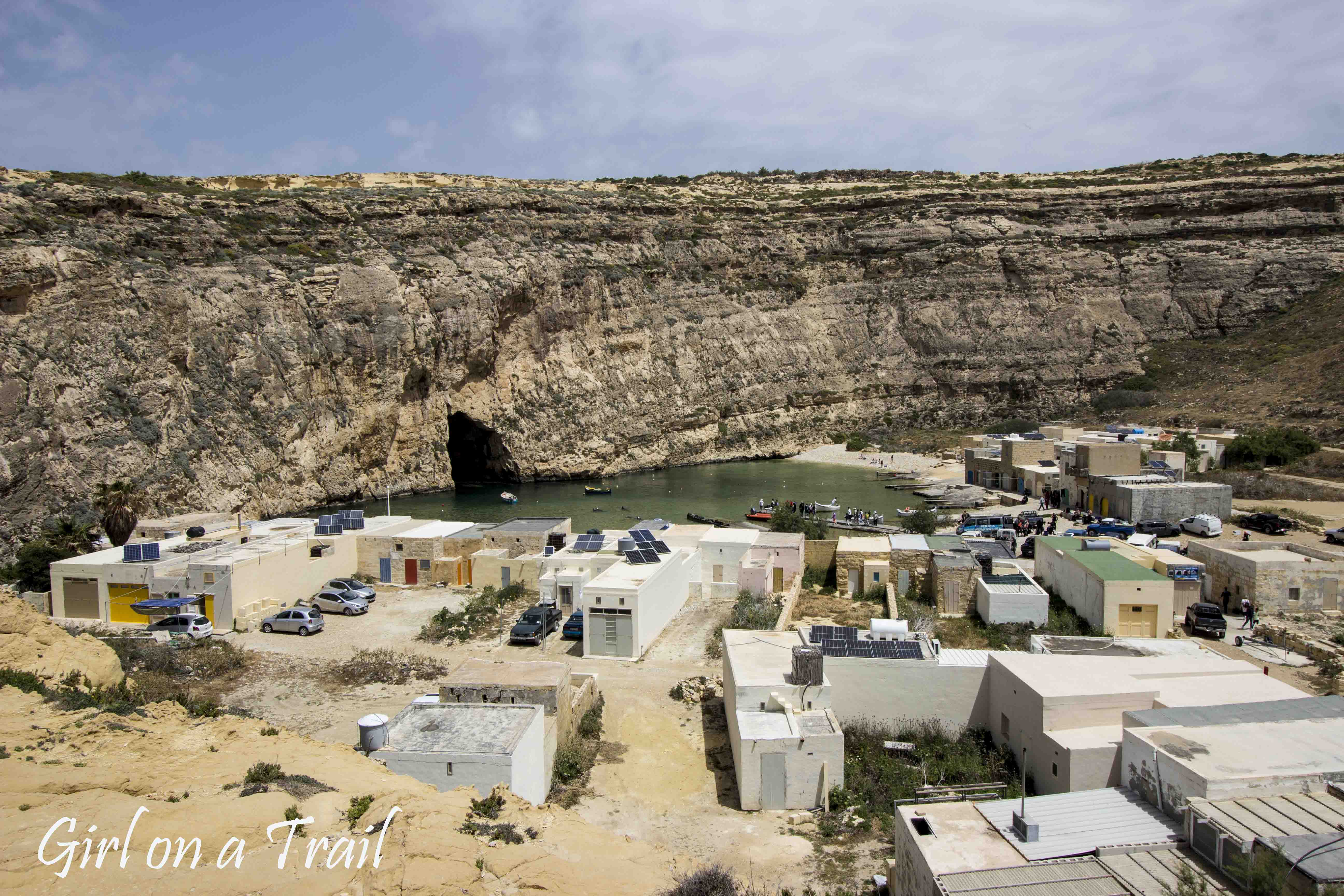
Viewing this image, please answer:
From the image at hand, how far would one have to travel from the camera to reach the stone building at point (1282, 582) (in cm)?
1909

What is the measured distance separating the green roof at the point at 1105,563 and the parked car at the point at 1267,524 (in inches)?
370

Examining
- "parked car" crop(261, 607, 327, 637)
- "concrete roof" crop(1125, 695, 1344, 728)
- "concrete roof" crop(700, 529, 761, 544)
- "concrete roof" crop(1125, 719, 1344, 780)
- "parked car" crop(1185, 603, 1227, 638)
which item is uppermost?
→ "concrete roof" crop(1125, 719, 1344, 780)

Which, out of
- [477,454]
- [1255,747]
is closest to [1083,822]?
[1255,747]

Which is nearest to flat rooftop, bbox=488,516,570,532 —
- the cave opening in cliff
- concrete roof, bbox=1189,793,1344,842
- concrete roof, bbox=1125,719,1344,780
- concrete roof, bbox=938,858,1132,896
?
concrete roof, bbox=1125,719,1344,780

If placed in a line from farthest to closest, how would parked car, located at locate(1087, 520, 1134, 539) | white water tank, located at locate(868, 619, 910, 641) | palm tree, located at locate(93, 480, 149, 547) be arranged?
palm tree, located at locate(93, 480, 149, 547), parked car, located at locate(1087, 520, 1134, 539), white water tank, located at locate(868, 619, 910, 641)

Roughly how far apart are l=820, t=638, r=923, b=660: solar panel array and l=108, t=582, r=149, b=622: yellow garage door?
667 inches

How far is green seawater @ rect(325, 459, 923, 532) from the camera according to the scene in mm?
40281

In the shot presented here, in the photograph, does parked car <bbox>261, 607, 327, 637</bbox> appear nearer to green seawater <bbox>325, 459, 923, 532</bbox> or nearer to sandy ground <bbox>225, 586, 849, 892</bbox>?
sandy ground <bbox>225, 586, 849, 892</bbox>

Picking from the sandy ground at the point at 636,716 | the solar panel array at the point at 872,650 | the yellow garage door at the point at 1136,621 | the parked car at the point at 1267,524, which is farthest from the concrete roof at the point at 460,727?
the parked car at the point at 1267,524

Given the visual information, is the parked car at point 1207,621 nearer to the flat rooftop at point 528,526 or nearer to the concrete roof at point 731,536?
the concrete roof at point 731,536

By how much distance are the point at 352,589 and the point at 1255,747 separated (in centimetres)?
2021

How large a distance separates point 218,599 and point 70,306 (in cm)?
2260

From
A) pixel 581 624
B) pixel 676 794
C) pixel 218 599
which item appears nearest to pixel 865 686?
pixel 676 794

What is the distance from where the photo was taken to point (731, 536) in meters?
25.2
